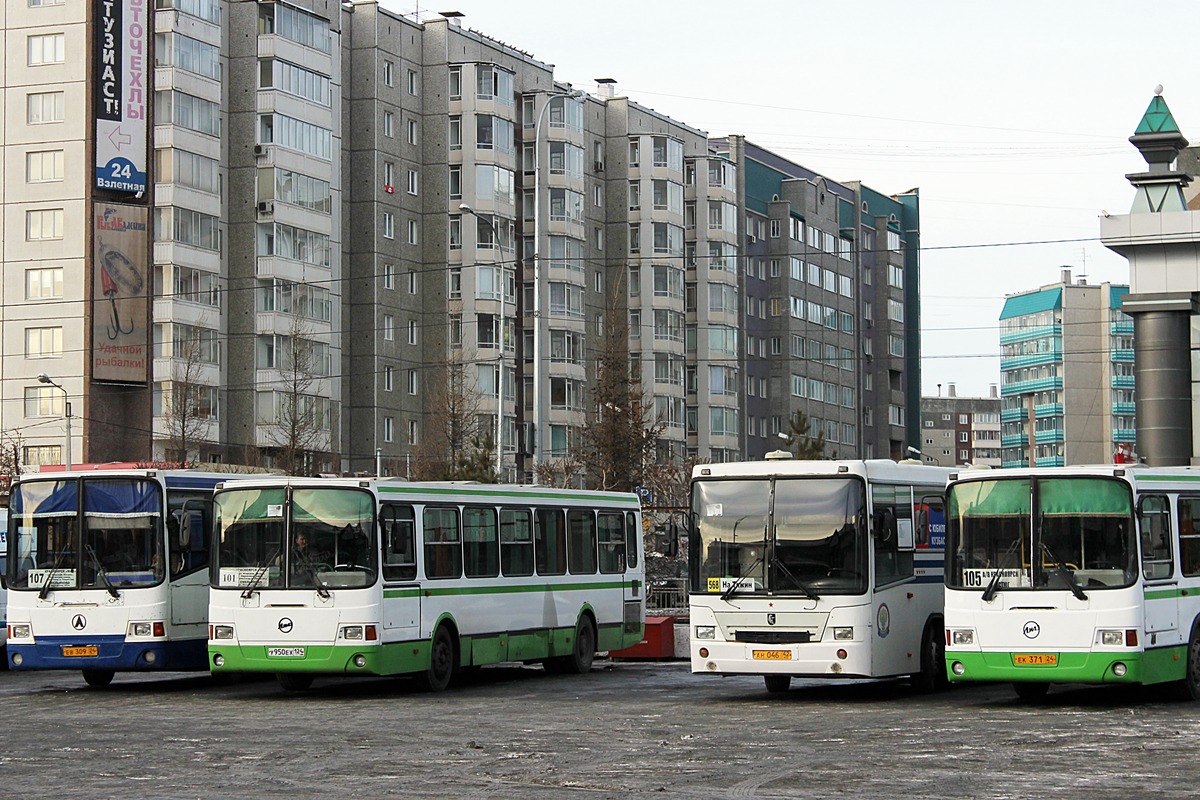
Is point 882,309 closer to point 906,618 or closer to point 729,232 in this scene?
point 729,232

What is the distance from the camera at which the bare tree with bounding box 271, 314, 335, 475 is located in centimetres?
6700

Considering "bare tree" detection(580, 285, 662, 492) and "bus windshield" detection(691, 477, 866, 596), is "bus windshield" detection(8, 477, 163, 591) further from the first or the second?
"bare tree" detection(580, 285, 662, 492)

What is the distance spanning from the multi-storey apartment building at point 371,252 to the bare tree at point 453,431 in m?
0.46

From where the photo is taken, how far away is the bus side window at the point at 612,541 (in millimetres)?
28578

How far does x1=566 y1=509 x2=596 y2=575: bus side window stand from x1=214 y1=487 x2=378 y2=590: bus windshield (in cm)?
521

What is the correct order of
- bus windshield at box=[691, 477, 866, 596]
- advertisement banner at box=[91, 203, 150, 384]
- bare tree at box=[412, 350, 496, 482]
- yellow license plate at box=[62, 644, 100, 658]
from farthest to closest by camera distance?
1. advertisement banner at box=[91, 203, 150, 384]
2. bare tree at box=[412, 350, 496, 482]
3. yellow license plate at box=[62, 644, 100, 658]
4. bus windshield at box=[691, 477, 866, 596]

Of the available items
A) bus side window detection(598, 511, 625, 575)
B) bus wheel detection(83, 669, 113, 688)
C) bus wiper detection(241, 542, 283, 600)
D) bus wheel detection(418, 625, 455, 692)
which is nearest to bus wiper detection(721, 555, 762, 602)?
bus wheel detection(418, 625, 455, 692)

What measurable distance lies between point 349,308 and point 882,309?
5129 centimetres

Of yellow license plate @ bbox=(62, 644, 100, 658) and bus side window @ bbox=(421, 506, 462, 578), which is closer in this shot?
bus side window @ bbox=(421, 506, 462, 578)

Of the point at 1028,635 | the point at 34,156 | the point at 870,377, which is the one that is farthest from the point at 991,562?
the point at 870,377

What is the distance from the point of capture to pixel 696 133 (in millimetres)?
105250

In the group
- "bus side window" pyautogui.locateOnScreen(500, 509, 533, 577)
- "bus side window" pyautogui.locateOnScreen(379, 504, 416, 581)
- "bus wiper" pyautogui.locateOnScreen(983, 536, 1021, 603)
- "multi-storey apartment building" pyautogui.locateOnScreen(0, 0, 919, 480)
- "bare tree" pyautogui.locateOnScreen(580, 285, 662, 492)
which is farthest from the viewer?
"multi-storey apartment building" pyautogui.locateOnScreen(0, 0, 919, 480)

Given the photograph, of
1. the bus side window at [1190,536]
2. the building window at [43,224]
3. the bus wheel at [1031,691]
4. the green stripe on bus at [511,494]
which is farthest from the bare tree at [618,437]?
the bus side window at [1190,536]

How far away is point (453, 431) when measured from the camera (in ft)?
217
